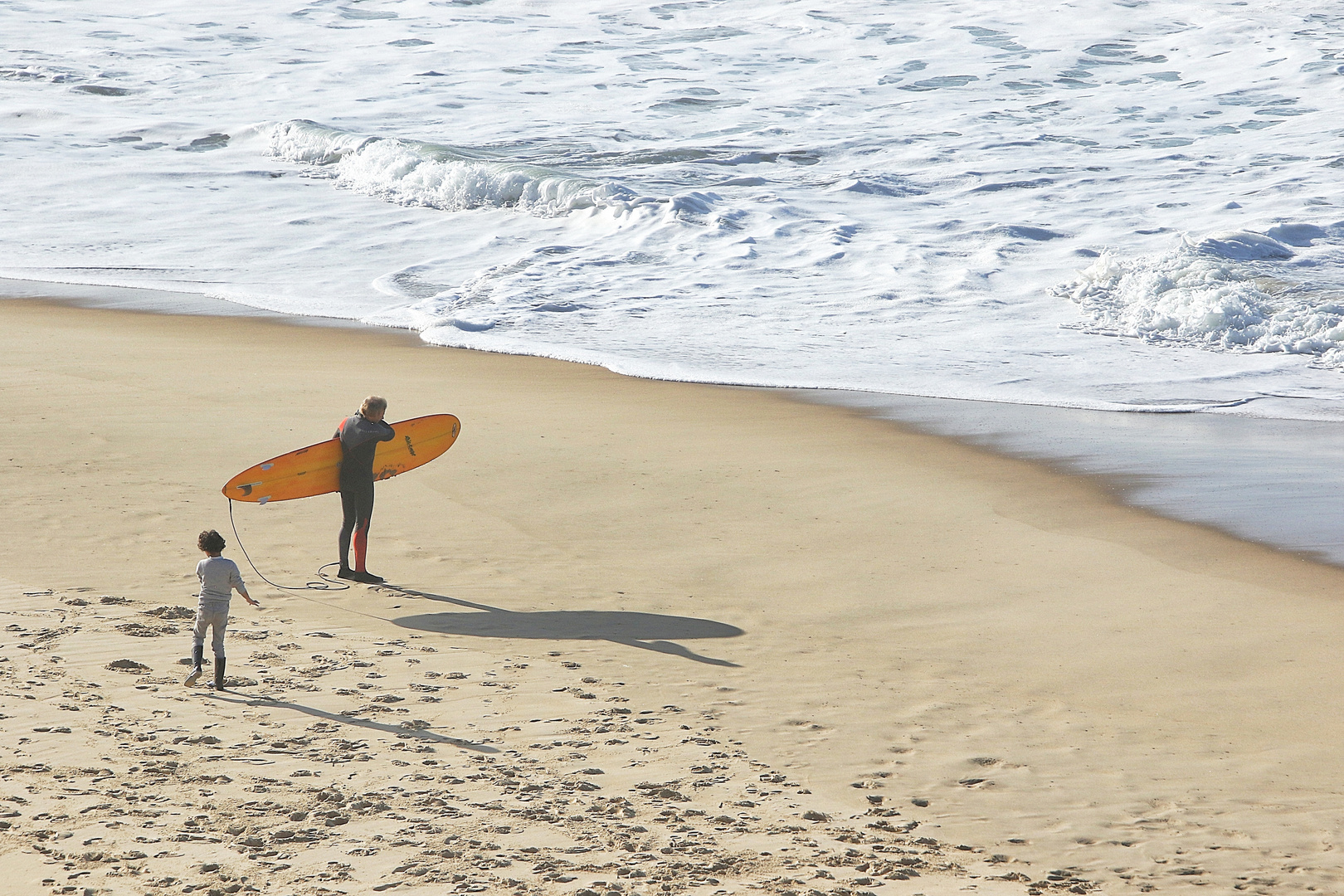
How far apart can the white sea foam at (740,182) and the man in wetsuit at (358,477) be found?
6.18 m

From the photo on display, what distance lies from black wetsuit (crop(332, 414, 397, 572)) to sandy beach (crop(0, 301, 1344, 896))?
0.34m

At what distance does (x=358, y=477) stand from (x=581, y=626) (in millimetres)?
1746

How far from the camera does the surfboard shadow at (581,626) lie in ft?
21.3

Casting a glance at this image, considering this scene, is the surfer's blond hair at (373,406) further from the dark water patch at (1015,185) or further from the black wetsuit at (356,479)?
the dark water patch at (1015,185)

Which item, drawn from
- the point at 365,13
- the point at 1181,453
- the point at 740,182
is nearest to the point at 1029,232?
the point at 740,182

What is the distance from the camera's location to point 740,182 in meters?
22.7

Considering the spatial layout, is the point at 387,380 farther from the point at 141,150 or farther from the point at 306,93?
the point at 306,93

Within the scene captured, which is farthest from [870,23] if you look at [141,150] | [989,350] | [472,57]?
[989,350]

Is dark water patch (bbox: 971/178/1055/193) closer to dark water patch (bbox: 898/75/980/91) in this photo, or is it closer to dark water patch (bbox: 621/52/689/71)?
dark water patch (bbox: 898/75/980/91)

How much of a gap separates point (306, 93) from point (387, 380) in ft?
66.2

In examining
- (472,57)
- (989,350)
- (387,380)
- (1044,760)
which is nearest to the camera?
(1044,760)

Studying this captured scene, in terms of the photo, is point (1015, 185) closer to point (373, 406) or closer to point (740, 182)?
point (740, 182)

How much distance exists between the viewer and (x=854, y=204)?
69.4 ft

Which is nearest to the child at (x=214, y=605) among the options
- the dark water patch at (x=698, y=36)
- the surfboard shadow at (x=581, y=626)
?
the surfboard shadow at (x=581, y=626)
